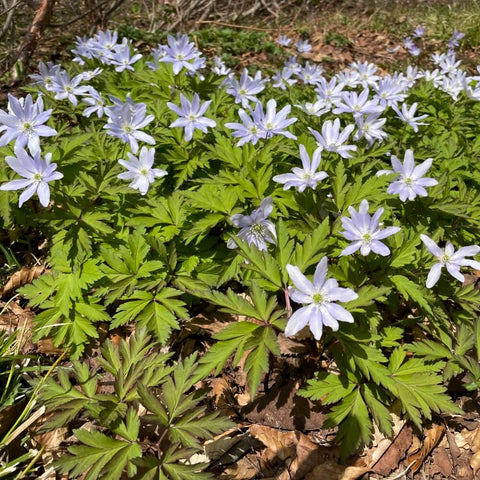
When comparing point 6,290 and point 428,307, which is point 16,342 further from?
point 428,307

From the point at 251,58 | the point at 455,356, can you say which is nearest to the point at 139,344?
the point at 455,356

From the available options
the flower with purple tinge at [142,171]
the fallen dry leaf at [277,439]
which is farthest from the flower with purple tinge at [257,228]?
the fallen dry leaf at [277,439]

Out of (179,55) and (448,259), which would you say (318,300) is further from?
(179,55)

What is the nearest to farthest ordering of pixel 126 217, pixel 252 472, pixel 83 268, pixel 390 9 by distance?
pixel 252 472 → pixel 83 268 → pixel 126 217 → pixel 390 9

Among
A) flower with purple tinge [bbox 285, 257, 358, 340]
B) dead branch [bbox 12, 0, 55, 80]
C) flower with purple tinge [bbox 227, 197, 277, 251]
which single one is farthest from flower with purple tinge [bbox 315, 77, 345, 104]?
dead branch [bbox 12, 0, 55, 80]

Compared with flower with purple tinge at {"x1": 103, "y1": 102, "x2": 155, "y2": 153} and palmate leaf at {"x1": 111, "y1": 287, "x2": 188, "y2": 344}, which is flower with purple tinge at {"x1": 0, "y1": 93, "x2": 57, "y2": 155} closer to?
flower with purple tinge at {"x1": 103, "y1": 102, "x2": 155, "y2": 153}

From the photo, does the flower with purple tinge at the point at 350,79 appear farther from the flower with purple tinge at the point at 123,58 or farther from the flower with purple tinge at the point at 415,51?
the flower with purple tinge at the point at 415,51

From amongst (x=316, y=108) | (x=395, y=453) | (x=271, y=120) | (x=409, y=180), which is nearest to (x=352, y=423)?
(x=395, y=453)
